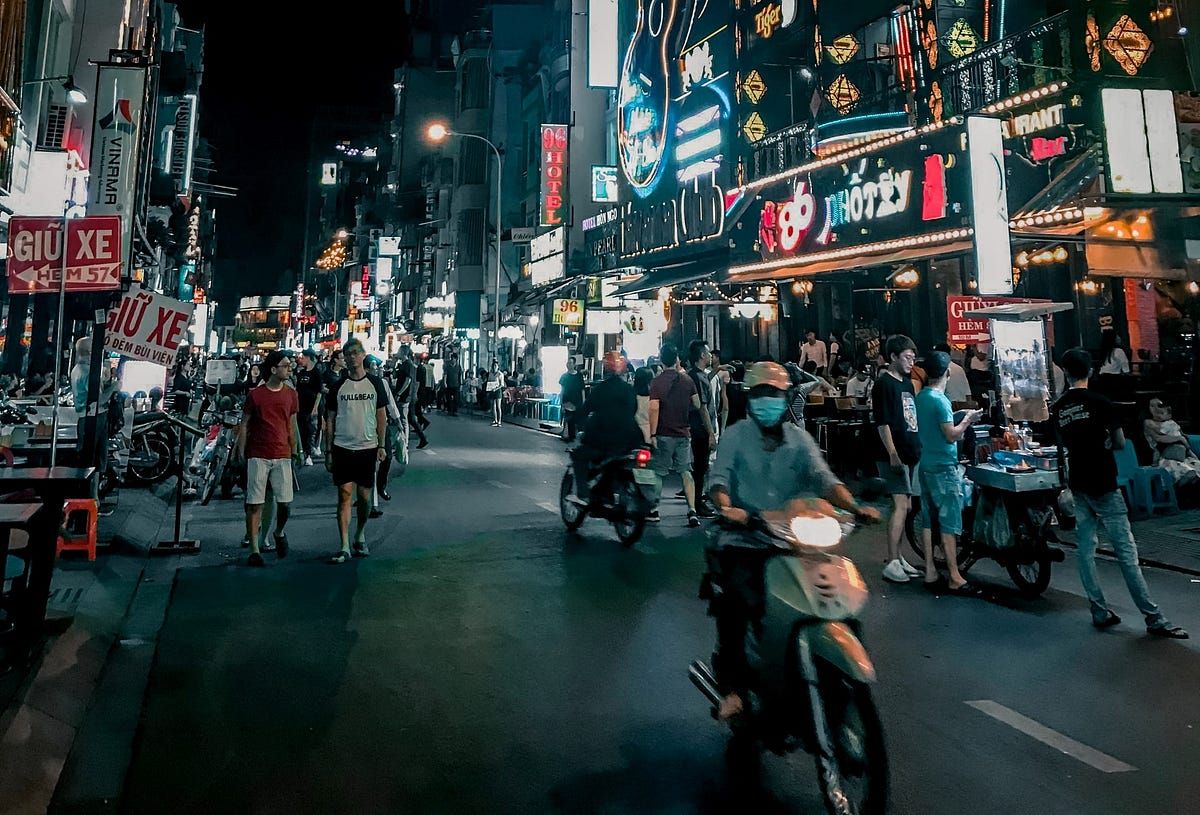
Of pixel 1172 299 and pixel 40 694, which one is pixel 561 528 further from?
pixel 1172 299

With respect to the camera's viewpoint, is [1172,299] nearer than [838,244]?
Yes

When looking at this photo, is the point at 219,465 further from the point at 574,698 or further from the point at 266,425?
the point at 574,698

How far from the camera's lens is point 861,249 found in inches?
656

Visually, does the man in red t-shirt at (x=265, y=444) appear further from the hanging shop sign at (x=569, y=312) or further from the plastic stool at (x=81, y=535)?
the hanging shop sign at (x=569, y=312)

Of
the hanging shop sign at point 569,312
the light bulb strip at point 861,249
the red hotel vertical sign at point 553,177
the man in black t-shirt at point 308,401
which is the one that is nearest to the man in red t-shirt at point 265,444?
the man in black t-shirt at point 308,401

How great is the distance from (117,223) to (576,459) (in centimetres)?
575

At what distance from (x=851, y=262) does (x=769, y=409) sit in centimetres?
1337

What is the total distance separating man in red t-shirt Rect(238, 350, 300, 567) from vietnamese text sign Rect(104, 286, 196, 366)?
1372 millimetres

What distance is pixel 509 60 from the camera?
52156mm

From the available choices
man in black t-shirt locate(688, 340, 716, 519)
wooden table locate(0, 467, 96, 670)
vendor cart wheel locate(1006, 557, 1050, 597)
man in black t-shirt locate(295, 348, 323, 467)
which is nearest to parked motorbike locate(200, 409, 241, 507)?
man in black t-shirt locate(295, 348, 323, 467)

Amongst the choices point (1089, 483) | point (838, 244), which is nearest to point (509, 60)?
point (838, 244)

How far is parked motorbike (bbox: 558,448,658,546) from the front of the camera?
30.1ft

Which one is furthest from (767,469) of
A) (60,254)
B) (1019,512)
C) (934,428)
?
(60,254)

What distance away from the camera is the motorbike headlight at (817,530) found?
3.59m
